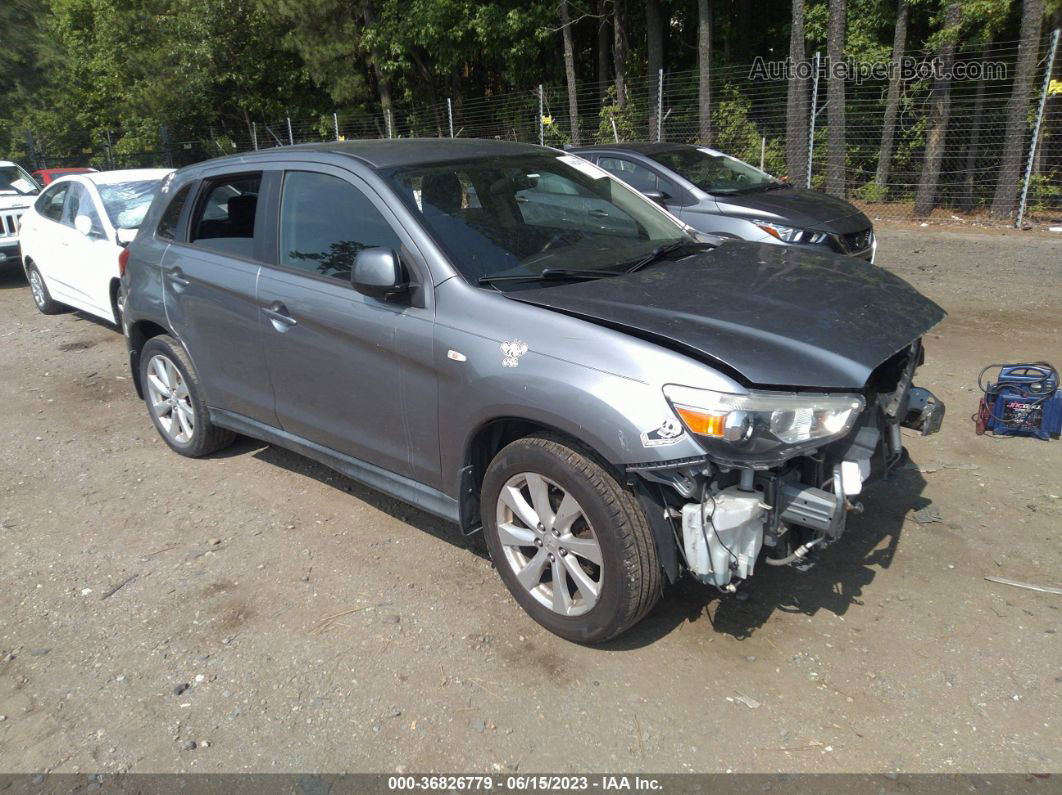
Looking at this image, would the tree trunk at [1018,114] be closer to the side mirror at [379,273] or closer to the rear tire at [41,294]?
the side mirror at [379,273]

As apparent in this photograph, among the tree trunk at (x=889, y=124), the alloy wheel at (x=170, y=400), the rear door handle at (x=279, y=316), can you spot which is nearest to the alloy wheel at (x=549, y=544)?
the rear door handle at (x=279, y=316)

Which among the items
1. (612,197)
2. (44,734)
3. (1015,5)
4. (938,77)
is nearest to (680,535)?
(612,197)

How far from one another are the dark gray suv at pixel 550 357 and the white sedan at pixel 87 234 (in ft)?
12.0

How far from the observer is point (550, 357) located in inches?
120

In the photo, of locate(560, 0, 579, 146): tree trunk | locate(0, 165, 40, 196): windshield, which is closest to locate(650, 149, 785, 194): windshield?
locate(0, 165, 40, 196): windshield

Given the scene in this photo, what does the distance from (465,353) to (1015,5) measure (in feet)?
54.4

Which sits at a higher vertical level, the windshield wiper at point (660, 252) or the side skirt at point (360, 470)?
the windshield wiper at point (660, 252)

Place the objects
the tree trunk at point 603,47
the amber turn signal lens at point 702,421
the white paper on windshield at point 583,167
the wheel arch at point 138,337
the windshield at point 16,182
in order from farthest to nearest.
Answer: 1. the tree trunk at point 603,47
2. the windshield at point 16,182
3. the wheel arch at point 138,337
4. the white paper on windshield at point 583,167
5. the amber turn signal lens at point 702,421

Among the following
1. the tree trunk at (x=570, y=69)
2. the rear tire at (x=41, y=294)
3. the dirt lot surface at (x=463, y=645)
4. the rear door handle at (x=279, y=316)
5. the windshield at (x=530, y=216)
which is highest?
the tree trunk at (x=570, y=69)

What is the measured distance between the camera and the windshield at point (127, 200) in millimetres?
8039

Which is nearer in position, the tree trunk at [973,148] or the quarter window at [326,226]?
the quarter window at [326,226]

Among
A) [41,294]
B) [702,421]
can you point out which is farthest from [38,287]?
[702,421]

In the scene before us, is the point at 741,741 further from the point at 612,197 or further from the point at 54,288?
the point at 54,288

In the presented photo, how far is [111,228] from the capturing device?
7875 millimetres
